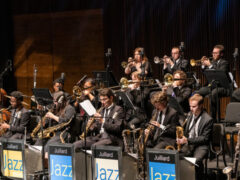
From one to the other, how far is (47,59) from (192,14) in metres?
3.77

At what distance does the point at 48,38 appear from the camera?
1145cm

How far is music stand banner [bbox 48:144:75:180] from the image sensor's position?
5.59m

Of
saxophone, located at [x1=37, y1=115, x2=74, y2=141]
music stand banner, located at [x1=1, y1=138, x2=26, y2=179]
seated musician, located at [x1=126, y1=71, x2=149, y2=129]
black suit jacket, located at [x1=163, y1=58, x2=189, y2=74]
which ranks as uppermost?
black suit jacket, located at [x1=163, y1=58, x2=189, y2=74]

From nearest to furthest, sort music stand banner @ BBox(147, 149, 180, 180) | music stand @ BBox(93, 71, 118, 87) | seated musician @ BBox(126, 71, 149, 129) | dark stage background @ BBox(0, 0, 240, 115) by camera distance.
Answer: music stand banner @ BBox(147, 149, 180, 180), seated musician @ BBox(126, 71, 149, 129), music stand @ BBox(93, 71, 118, 87), dark stage background @ BBox(0, 0, 240, 115)

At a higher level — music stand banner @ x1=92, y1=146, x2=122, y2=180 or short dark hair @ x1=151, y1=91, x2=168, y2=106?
short dark hair @ x1=151, y1=91, x2=168, y2=106

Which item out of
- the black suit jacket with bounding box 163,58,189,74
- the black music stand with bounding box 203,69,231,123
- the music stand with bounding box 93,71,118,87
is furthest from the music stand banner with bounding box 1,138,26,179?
the black suit jacket with bounding box 163,58,189,74

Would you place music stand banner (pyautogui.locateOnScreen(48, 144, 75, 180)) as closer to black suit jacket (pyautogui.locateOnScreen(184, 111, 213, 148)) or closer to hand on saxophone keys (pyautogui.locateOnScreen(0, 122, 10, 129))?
black suit jacket (pyautogui.locateOnScreen(184, 111, 213, 148))

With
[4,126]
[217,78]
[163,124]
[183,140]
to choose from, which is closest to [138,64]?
[217,78]

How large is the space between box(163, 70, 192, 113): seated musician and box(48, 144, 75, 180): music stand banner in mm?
2140

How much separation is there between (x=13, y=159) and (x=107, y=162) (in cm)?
153

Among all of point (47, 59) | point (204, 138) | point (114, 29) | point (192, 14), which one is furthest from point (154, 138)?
point (47, 59)

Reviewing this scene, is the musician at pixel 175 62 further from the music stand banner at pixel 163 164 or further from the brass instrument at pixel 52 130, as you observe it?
the music stand banner at pixel 163 164

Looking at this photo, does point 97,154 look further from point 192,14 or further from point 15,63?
point 15,63

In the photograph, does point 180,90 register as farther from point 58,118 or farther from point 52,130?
point 52,130
